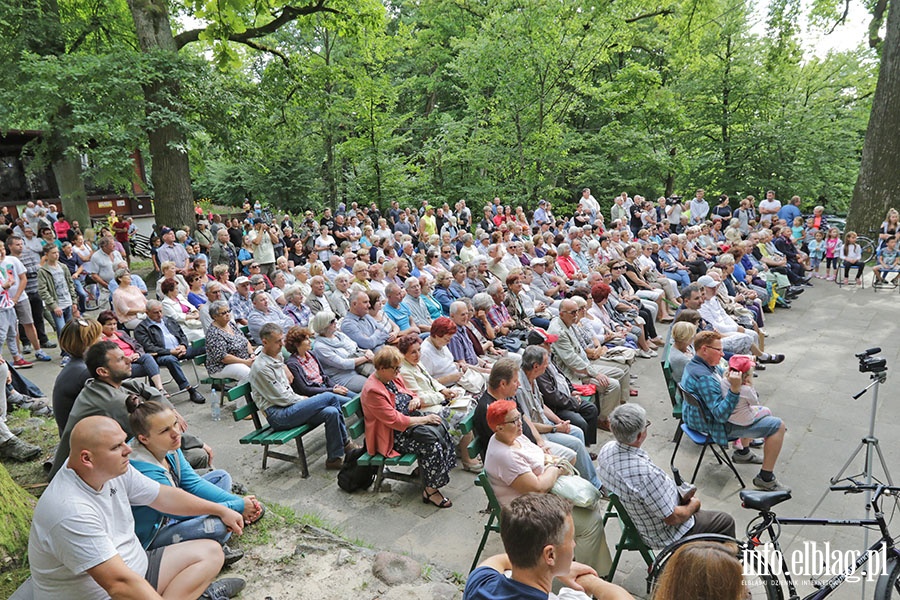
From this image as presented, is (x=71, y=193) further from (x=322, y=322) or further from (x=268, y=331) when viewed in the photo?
(x=268, y=331)

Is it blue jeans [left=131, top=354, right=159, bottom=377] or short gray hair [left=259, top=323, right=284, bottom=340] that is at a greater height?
short gray hair [left=259, top=323, right=284, bottom=340]

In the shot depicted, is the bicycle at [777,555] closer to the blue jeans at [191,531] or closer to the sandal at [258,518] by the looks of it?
the blue jeans at [191,531]

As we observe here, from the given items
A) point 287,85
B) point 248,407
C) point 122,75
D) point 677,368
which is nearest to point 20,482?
point 248,407

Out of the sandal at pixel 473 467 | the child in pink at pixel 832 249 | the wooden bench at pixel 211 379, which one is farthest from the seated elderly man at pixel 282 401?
the child in pink at pixel 832 249

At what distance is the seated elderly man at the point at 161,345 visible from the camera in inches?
264

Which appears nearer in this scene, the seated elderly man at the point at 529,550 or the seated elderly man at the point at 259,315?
the seated elderly man at the point at 529,550

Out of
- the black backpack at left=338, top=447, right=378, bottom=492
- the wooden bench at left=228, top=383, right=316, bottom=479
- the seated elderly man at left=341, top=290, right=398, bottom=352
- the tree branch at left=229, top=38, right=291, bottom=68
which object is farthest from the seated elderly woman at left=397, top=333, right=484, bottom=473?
the tree branch at left=229, top=38, right=291, bottom=68

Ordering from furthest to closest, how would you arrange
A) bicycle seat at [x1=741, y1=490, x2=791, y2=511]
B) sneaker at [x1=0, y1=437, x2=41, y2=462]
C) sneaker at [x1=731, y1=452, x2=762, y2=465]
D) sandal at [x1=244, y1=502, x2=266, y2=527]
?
sneaker at [x1=731, y1=452, x2=762, y2=465] < sneaker at [x1=0, y1=437, x2=41, y2=462] < sandal at [x1=244, y1=502, x2=266, y2=527] < bicycle seat at [x1=741, y1=490, x2=791, y2=511]

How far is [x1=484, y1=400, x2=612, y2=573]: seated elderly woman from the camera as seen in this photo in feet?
11.8

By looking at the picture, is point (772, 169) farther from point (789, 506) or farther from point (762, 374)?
point (789, 506)

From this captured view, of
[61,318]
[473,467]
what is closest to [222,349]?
[473,467]

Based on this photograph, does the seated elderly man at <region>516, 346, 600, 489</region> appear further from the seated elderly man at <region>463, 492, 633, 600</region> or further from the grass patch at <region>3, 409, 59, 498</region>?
the grass patch at <region>3, 409, 59, 498</region>

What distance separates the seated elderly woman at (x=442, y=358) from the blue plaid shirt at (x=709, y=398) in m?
1.94

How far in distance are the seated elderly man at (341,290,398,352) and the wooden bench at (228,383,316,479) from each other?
1805mm
